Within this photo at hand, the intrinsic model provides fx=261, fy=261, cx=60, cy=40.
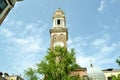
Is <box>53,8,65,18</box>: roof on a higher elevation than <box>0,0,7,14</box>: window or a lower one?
higher

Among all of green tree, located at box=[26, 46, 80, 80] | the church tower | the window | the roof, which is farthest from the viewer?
the roof

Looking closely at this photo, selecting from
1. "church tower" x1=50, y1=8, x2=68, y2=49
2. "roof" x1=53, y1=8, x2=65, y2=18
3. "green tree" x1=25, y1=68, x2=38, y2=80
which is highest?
"roof" x1=53, y1=8, x2=65, y2=18

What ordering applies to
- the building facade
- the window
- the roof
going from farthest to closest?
the roof → the building facade → the window

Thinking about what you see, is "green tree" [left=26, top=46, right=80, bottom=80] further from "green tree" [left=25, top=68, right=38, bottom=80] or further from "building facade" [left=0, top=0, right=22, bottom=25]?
"building facade" [left=0, top=0, right=22, bottom=25]

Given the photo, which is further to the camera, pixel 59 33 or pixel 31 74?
pixel 59 33

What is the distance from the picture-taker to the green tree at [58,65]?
1096 inches

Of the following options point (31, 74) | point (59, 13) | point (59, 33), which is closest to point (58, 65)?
point (31, 74)

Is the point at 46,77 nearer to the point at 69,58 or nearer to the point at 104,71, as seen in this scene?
the point at 69,58

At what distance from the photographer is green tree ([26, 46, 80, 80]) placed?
27844 mm

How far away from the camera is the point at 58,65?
1117 inches

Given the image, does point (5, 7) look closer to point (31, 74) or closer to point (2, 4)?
point (2, 4)

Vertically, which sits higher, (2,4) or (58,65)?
(2,4)

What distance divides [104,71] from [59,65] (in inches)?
999

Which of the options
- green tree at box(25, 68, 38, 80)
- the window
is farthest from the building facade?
Result: green tree at box(25, 68, 38, 80)
